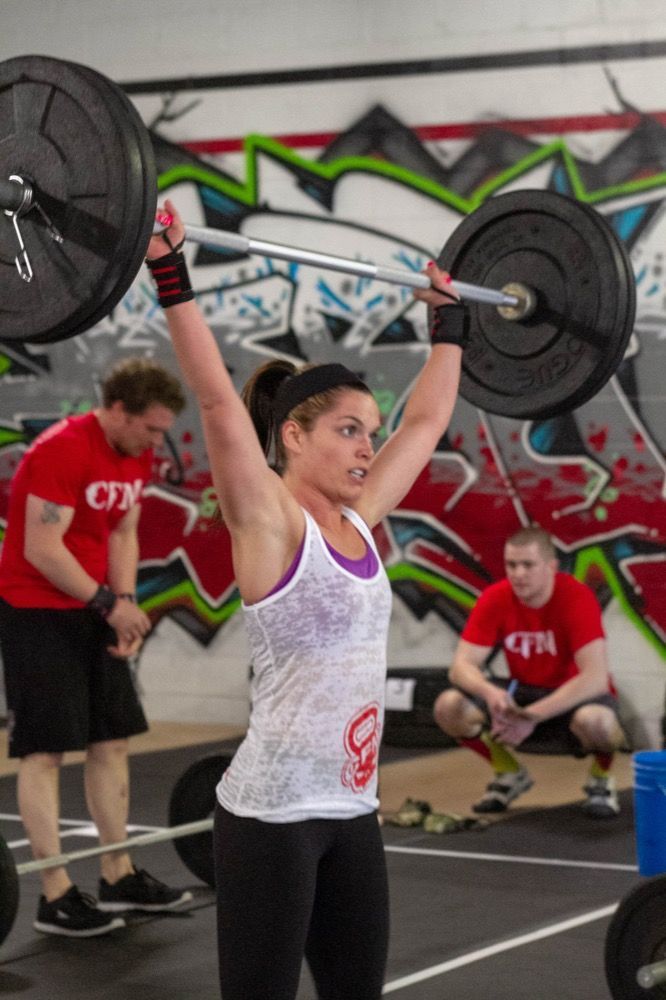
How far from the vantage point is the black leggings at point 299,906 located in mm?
2197

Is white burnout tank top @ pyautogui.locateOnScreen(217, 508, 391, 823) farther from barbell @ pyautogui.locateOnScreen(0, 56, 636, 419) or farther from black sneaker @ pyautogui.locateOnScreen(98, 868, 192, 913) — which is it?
black sneaker @ pyautogui.locateOnScreen(98, 868, 192, 913)

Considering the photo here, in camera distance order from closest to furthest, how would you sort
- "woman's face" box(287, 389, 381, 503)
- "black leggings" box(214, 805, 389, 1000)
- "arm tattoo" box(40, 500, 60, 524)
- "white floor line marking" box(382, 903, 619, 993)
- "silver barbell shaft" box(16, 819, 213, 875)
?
1. "black leggings" box(214, 805, 389, 1000)
2. "woman's face" box(287, 389, 381, 503)
3. "white floor line marking" box(382, 903, 619, 993)
4. "silver barbell shaft" box(16, 819, 213, 875)
5. "arm tattoo" box(40, 500, 60, 524)

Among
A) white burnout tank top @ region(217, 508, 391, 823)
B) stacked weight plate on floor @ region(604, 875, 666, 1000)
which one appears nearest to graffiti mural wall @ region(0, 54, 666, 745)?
stacked weight plate on floor @ region(604, 875, 666, 1000)

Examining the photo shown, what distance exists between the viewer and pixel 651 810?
389 cm

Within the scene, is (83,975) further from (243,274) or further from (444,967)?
(243,274)

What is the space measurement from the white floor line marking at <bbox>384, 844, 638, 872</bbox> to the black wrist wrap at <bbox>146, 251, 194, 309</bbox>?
2859mm

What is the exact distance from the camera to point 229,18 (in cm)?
735

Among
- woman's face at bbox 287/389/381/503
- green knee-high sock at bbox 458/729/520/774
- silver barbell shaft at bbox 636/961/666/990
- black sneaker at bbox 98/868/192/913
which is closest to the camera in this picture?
woman's face at bbox 287/389/381/503

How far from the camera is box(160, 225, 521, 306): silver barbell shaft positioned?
2543mm

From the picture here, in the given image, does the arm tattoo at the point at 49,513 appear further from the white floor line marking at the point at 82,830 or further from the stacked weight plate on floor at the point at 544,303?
the white floor line marking at the point at 82,830

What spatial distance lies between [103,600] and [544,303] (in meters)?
1.33

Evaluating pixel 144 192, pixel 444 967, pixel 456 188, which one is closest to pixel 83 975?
pixel 444 967

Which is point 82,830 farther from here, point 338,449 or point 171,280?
point 171,280

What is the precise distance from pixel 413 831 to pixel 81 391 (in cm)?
331
